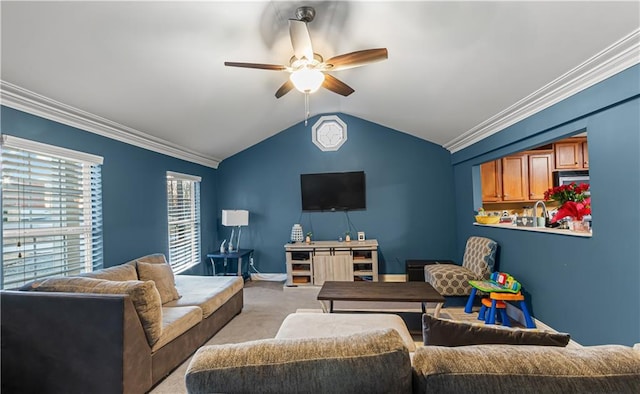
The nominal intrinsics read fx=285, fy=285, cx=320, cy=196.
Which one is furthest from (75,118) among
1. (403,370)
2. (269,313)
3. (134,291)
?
(403,370)

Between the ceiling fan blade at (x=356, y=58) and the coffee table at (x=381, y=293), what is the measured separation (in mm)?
2209

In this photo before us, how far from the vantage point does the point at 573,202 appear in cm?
268

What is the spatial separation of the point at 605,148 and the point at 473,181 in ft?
7.36

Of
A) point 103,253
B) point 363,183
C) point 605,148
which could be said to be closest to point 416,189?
point 363,183

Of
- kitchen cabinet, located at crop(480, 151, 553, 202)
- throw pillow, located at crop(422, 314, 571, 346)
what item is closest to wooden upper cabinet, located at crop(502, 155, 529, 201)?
kitchen cabinet, located at crop(480, 151, 553, 202)

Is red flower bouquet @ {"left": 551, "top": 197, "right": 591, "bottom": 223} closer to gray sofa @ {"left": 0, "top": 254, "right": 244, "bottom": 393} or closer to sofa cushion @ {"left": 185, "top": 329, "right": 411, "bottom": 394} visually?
sofa cushion @ {"left": 185, "top": 329, "right": 411, "bottom": 394}

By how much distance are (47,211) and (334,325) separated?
2650 millimetres

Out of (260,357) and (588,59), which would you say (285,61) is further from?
(260,357)

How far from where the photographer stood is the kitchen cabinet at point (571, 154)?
455cm

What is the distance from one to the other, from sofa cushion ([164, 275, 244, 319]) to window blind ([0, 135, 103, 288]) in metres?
0.91

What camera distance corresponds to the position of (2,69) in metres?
1.95

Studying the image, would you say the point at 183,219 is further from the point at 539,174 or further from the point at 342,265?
the point at 539,174

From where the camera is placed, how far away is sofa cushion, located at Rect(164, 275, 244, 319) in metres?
2.83

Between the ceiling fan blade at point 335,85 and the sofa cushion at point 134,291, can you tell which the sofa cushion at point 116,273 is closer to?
the sofa cushion at point 134,291
